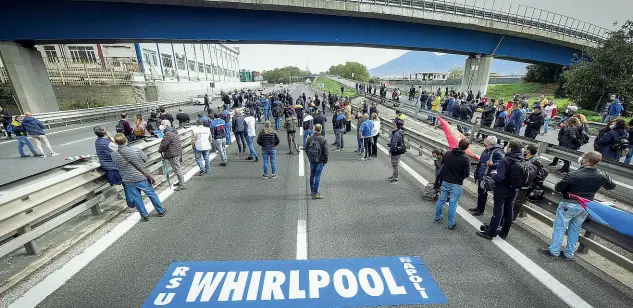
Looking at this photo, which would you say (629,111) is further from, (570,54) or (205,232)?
(205,232)

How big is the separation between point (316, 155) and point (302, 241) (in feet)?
7.42

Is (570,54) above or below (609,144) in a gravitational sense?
above

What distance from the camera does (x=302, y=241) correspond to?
4.58 metres

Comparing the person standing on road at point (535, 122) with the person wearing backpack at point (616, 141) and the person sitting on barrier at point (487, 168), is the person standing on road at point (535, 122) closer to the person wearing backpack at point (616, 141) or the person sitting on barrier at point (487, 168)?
the person wearing backpack at point (616, 141)

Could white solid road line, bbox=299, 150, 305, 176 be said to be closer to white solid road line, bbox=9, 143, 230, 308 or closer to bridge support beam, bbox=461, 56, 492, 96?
white solid road line, bbox=9, 143, 230, 308

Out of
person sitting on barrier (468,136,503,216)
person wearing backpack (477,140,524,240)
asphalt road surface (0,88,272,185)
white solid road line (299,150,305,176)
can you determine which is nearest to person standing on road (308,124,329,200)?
white solid road line (299,150,305,176)

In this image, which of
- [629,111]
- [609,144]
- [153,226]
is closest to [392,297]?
[153,226]

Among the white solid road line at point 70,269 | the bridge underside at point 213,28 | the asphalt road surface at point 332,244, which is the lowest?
the asphalt road surface at point 332,244

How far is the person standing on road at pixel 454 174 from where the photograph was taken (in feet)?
15.6

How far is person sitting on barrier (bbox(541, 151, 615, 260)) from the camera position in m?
3.78

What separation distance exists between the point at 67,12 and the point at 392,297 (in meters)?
23.3

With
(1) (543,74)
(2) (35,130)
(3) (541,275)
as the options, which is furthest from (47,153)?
(1) (543,74)

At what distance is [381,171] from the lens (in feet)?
27.7

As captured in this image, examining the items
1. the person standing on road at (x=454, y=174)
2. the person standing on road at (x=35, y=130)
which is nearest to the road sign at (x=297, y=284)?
the person standing on road at (x=454, y=174)
